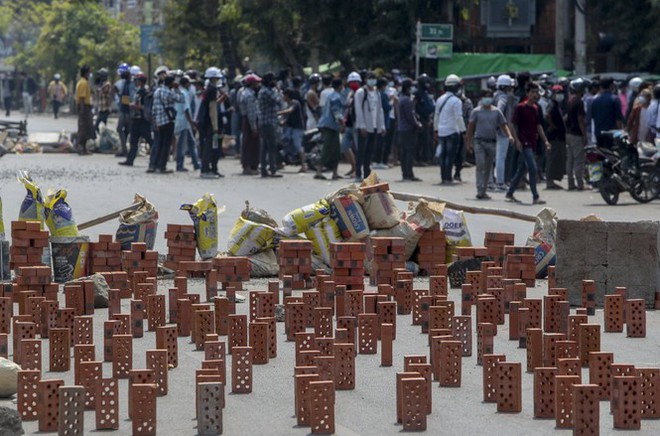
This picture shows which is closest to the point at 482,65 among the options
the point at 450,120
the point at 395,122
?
the point at 395,122

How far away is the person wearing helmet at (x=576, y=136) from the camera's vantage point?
21.7 m

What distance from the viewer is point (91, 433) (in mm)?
6562

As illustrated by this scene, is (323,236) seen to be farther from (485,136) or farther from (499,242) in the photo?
(485,136)

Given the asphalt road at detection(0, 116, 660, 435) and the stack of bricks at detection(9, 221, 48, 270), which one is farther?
the stack of bricks at detection(9, 221, 48, 270)

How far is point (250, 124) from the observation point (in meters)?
24.6

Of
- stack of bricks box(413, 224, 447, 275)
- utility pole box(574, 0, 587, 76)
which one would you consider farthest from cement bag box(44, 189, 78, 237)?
utility pole box(574, 0, 587, 76)

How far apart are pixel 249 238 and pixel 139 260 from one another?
3.85ft

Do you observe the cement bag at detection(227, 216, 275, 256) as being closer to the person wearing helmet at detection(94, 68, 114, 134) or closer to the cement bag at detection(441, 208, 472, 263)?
the cement bag at detection(441, 208, 472, 263)

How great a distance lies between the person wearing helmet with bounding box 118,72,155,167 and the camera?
2636 cm

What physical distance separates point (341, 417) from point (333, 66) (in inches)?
1366

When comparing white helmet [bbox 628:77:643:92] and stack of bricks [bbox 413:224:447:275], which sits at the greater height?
white helmet [bbox 628:77:643:92]

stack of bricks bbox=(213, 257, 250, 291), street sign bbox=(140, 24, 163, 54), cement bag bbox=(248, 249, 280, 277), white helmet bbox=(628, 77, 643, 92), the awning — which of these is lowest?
cement bag bbox=(248, 249, 280, 277)

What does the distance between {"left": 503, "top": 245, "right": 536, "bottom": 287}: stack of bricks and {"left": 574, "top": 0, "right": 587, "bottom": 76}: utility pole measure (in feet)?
77.4

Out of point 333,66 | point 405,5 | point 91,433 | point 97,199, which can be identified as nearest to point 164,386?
point 91,433
